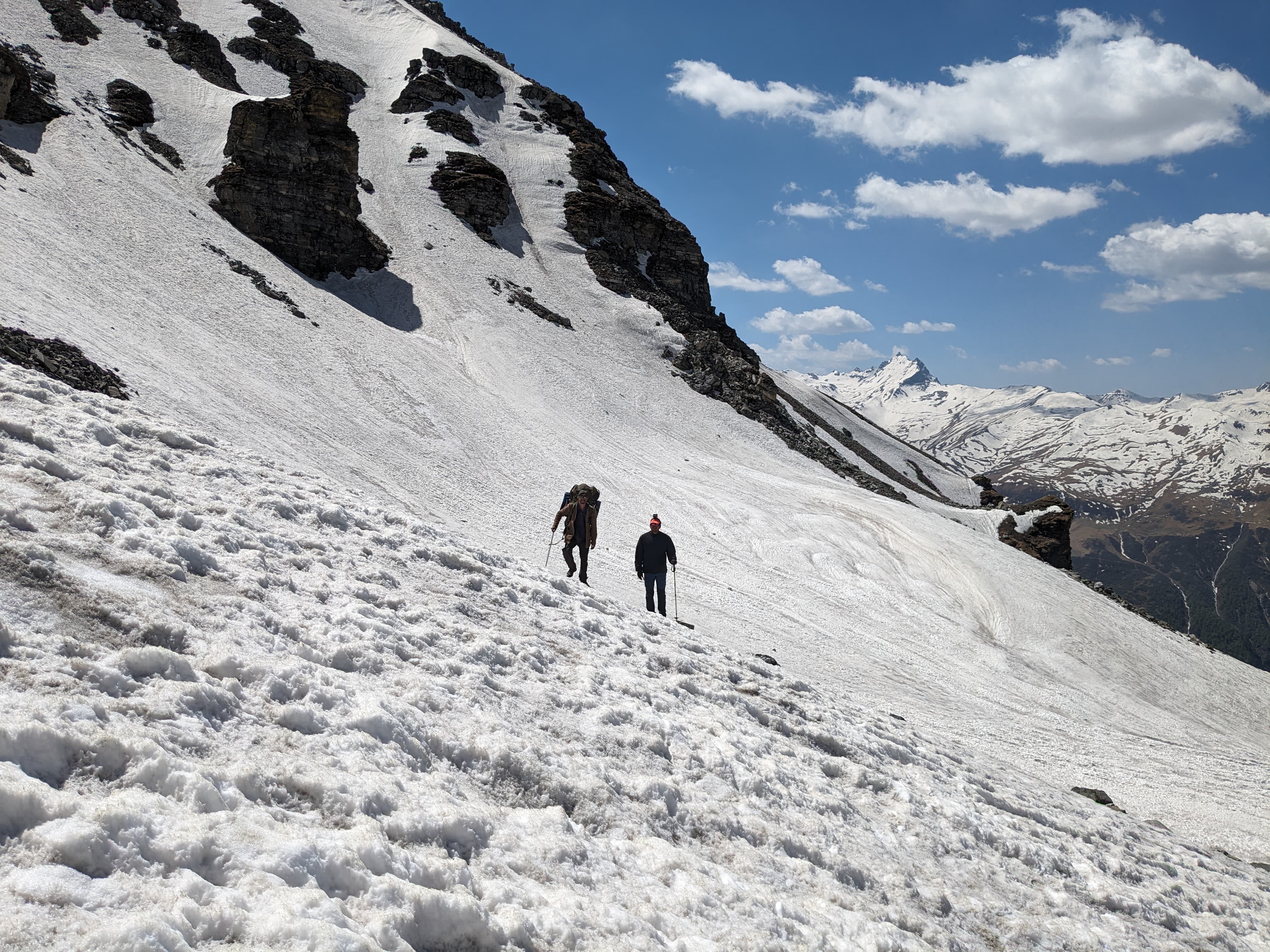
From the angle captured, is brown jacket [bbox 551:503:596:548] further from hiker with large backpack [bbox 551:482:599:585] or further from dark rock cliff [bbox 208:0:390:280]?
dark rock cliff [bbox 208:0:390:280]

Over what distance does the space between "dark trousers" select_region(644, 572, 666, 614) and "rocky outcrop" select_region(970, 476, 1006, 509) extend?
5148cm

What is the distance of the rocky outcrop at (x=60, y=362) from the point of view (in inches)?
523

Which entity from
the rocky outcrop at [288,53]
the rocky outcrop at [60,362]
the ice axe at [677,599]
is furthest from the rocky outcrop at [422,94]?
the ice axe at [677,599]

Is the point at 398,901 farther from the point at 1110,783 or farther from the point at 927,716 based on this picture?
the point at 1110,783

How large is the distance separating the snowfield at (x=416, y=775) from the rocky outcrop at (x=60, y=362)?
5119 mm

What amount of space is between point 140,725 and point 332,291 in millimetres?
43649

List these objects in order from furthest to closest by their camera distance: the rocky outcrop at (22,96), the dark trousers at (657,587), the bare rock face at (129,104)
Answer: the bare rock face at (129,104) < the rocky outcrop at (22,96) < the dark trousers at (657,587)

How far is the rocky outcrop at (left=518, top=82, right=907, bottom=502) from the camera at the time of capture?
167 feet

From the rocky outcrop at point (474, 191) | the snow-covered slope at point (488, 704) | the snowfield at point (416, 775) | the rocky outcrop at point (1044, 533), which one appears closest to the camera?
the snowfield at point (416, 775)

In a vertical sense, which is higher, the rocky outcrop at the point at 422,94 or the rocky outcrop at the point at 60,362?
the rocky outcrop at the point at 422,94

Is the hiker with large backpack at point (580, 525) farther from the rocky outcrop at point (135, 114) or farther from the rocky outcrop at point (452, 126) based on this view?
the rocky outcrop at point (452, 126)

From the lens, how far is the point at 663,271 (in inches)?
2749

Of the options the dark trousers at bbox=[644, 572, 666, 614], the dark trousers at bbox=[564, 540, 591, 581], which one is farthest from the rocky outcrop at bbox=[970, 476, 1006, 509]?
the dark trousers at bbox=[564, 540, 591, 581]

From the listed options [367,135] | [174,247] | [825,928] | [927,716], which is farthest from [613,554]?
[367,135]
